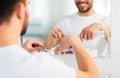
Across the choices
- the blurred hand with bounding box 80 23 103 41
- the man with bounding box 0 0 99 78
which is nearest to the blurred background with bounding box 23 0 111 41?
the blurred hand with bounding box 80 23 103 41

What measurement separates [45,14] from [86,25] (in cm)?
30

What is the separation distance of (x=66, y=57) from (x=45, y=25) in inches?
10.8

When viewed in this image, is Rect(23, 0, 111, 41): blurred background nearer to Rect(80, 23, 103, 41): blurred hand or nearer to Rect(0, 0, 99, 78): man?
Rect(80, 23, 103, 41): blurred hand

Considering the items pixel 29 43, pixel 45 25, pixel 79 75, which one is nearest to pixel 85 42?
pixel 45 25

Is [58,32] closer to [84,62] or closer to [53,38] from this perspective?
[53,38]

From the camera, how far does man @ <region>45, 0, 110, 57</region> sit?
166 centimetres

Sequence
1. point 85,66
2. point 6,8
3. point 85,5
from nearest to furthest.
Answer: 1. point 6,8
2. point 85,66
3. point 85,5

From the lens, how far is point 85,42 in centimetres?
168

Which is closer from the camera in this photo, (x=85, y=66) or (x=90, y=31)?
(x=85, y=66)

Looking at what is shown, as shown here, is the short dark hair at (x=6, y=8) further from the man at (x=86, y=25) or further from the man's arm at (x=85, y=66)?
the man at (x=86, y=25)

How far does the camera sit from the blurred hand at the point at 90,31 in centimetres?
167

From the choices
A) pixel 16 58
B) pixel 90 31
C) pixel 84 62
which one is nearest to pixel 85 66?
pixel 84 62

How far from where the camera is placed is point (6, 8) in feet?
2.44

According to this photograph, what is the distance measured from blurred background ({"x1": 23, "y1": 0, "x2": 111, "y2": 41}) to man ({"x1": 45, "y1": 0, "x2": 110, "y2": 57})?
0.14 ft
